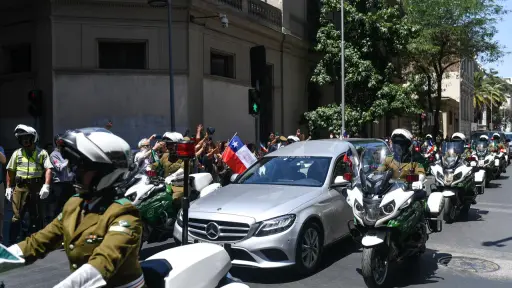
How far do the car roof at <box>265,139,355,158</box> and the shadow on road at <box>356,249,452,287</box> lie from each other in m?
1.81

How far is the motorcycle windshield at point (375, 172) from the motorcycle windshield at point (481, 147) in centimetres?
1220

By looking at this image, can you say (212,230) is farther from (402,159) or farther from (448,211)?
(448,211)

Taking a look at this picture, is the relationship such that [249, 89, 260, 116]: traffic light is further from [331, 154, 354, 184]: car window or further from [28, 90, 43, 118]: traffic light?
[28, 90, 43, 118]: traffic light

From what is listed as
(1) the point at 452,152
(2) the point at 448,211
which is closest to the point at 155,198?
(2) the point at 448,211

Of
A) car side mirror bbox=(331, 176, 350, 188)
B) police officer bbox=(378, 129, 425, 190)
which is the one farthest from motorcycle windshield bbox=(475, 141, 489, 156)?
car side mirror bbox=(331, 176, 350, 188)

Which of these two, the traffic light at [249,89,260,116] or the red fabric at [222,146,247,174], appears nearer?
the red fabric at [222,146,247,174]

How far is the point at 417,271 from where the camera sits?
6879 millimetres

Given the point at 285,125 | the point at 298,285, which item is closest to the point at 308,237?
the point at 298,285

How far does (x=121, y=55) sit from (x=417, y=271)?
12406 millimetres

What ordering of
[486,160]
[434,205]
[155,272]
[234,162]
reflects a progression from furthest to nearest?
[486,160] → [234,162] → [434,205] → [155,272]

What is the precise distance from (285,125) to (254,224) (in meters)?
17.1

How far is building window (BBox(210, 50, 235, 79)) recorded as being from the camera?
18.8 m

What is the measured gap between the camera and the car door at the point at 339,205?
7.32m

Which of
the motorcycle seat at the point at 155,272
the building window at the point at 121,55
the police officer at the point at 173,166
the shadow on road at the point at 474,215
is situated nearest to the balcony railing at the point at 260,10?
the building window at the point at 121,55
